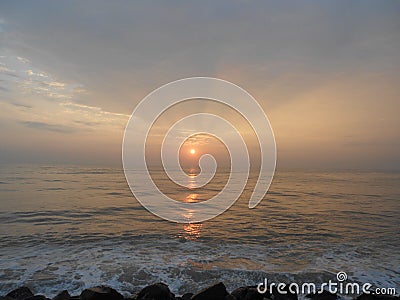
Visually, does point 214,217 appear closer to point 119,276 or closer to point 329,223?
point 329,223

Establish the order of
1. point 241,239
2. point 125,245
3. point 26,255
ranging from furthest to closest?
point 241,239 → point 125,245 → point 26,255

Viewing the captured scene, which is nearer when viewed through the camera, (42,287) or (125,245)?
(42,287)

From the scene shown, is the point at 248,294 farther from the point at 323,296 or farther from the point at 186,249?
the point at 186,249

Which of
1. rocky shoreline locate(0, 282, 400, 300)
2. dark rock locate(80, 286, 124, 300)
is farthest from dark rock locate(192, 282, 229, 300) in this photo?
dark rock locate(80, 286, 124, 300)

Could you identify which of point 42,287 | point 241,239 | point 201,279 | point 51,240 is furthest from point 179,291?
point 51,240

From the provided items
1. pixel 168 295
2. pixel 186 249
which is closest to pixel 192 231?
pixel 186 249

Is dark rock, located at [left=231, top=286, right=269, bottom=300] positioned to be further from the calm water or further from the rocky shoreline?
the calm water

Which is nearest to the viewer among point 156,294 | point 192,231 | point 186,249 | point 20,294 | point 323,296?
point 156,294

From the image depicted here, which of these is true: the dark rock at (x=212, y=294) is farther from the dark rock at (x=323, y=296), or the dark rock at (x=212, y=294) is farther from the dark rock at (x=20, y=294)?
the dark rock at (x=20, y=294)

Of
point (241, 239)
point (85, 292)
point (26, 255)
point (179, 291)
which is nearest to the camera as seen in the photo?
point (85, 292)

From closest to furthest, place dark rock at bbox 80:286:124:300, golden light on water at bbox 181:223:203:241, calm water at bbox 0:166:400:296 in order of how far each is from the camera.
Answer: dark rock at bbox 80:286:124:300 < calm water at bbox 0:166:400:296 < golden light on water at bbox 181:223:203:241

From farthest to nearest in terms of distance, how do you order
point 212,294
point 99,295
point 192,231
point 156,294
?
point 192,231 → point 156,294 → point 212,294 → point 99,295

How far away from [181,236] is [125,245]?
11.6ft

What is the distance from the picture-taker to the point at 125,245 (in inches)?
528
